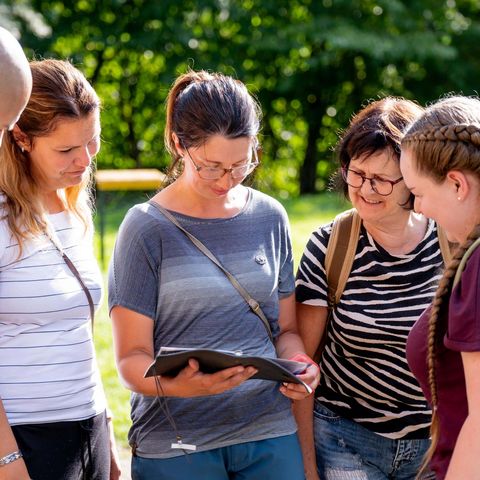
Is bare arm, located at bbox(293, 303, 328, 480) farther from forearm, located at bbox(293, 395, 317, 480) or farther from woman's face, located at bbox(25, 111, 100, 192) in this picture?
woman's face, located at bbox(25, 111, 100, 192)

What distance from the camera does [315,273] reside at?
2764 millimetres

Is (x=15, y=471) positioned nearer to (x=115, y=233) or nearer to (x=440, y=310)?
(x=440, y=310)

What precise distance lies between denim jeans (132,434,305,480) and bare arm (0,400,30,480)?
416 mm

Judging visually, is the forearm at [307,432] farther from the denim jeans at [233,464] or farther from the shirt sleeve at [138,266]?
the shirt sleeve at [138,266]

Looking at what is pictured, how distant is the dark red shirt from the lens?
1859mm

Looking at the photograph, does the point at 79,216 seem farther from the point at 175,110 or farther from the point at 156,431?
the point at 156,431

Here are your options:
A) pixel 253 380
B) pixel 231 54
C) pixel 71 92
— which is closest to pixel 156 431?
pixel 253 380

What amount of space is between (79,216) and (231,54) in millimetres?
17195

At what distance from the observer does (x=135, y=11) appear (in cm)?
1928

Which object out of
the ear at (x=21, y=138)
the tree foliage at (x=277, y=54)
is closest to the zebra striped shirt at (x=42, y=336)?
the ear at (x=21, y=138)

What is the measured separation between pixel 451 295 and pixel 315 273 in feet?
2.83

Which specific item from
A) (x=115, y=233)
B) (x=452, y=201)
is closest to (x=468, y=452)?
(x=452, y=201)

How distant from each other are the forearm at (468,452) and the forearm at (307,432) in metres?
0.95

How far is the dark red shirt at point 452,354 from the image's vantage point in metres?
1.86
